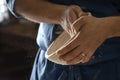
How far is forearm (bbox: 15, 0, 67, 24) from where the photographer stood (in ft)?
2.00

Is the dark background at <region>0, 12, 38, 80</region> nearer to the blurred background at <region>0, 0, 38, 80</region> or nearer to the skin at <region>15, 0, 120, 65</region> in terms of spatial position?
the blurred background at <region>0, 0, 38, 80</region>

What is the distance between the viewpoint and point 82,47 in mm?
496

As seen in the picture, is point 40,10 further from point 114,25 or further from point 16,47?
point 16,47

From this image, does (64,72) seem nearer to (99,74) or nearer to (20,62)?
(99,74)

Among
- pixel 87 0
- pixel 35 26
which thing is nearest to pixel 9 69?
pixel 35 26

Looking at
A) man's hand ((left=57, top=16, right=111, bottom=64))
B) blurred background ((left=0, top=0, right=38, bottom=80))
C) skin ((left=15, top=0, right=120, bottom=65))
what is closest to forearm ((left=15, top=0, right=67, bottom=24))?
skin ((left=15, top=0, right=120, bottom=65))

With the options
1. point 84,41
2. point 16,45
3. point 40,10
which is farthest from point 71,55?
point 16,45

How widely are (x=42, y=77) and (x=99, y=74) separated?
156 mm

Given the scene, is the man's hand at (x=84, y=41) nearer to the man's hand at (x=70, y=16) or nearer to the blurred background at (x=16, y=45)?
the man's hand at (x=70, y=16)

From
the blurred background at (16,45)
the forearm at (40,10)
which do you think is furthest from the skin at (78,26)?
the blurred background at (16,45)

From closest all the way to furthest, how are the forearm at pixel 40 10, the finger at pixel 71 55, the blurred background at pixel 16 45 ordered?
the finger at pixel 71 55 → the forearm at pixel 40 10 → the blurred background at pixel 16 45

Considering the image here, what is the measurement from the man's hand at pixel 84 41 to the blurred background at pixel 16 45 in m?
1.52

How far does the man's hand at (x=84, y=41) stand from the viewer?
0.50 meters

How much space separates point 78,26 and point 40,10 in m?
0.15
